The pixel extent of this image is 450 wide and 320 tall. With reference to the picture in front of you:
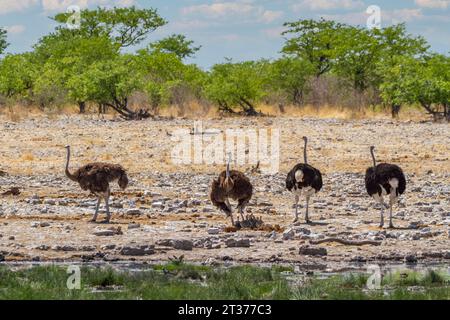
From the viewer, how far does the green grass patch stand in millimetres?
10375

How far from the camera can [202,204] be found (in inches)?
746

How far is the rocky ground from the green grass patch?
1.17m

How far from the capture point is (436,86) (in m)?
37.6

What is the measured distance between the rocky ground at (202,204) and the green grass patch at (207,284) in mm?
1172

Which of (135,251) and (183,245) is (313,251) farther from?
(135,251)

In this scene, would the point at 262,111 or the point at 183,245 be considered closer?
the point at 183,245

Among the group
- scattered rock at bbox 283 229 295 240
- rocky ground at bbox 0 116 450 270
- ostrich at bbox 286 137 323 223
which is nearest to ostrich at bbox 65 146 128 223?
rocky ground at bbox 0 116 450 270

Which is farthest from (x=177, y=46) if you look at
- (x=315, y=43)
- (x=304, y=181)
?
(x=304, y=181)

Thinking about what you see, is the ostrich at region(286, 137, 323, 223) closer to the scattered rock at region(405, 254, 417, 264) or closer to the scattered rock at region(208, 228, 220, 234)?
the scattered rock at region(208, 228, 220, 234)

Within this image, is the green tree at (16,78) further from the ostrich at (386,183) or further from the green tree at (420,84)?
the ostrich at (386,183)

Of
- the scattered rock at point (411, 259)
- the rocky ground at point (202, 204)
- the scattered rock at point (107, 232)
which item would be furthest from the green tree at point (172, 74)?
the scattered rock at point (411, 259)

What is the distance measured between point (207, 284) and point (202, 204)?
7.71 metres
